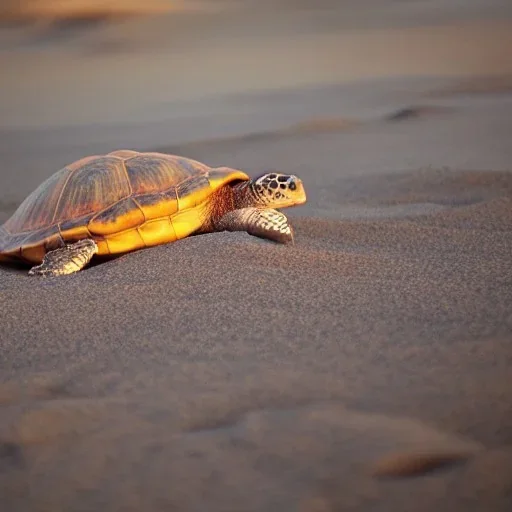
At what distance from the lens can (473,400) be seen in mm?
1940

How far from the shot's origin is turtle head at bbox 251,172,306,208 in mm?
4770

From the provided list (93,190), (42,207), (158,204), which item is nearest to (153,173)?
(158,204)

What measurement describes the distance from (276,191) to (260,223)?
1.91 feet

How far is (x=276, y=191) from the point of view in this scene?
4770mm

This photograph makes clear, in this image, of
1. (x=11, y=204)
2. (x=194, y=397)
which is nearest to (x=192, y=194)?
(x=194, y=397)

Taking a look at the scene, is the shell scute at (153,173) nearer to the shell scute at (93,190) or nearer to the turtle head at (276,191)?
the shell scute at (93,190)

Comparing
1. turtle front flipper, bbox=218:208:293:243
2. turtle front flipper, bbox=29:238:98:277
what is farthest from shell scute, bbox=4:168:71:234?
turtle front flipper, bbox=218:208:293:243

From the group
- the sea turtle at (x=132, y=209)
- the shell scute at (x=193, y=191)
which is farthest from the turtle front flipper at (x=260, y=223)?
the shell scute at (x=193, y=191)

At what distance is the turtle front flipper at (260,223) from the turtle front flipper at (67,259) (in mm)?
824

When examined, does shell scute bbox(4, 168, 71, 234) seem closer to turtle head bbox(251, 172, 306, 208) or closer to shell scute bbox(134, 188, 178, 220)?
shell scute bbox(134, 188, 178, 220)

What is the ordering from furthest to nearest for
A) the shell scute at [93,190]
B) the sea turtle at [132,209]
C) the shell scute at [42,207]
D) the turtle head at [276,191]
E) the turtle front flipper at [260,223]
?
the turtle head at [276,191], the shell scute at [42,207], the shell scute at [93,190], the sea turtle at [132,209], the turtle front flipper at [260,223]

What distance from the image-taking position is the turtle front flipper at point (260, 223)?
4.19 metres

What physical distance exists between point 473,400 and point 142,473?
2.88ft

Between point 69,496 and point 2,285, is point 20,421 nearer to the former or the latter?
point 69,496
